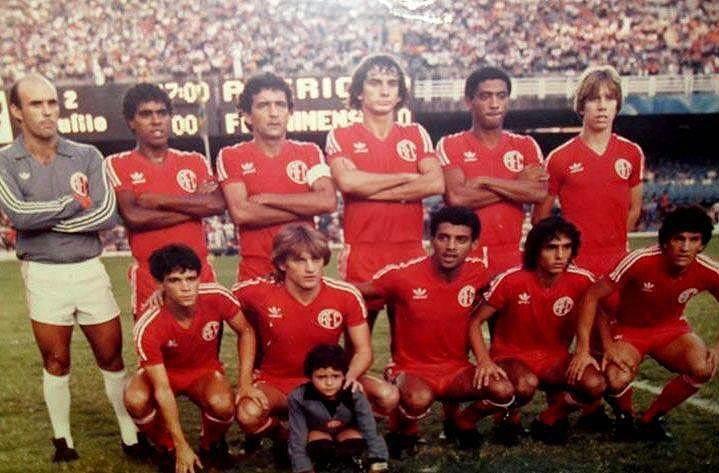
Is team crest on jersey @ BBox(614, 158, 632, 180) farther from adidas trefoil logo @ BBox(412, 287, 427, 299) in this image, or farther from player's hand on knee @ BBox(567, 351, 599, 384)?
adidas trefoil logo @ BBox(412, 287, 427, 299)

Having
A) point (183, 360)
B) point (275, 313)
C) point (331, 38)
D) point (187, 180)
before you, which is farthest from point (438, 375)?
point (331, 38)

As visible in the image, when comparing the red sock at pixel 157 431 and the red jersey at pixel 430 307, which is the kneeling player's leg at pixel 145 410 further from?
the red jersey at pixel 430 307

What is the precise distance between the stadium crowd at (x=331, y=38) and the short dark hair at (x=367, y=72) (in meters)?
14.6

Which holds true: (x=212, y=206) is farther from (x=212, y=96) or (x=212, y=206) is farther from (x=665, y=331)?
(x=212, y=96)

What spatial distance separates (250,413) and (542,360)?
167 centimetres

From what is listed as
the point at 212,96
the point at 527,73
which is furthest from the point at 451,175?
the point at 527,73

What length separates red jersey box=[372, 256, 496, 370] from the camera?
3.88m

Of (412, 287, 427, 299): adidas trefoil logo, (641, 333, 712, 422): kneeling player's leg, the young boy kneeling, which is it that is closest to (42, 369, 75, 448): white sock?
the young boy kneeling

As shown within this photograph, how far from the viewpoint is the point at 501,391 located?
369 cm

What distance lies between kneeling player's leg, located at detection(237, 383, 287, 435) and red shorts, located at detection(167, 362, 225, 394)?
1.08 feet

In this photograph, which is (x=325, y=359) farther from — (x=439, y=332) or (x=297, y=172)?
(x=297, y=172)

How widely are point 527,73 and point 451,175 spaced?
651 inches

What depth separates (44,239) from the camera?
3.65 meters

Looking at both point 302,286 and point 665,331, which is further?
point 665,331
